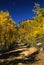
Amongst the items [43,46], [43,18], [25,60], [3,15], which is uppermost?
[3,15]

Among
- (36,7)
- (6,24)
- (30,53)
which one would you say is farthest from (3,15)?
(30,53)

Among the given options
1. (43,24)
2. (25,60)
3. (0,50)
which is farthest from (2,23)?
(25,60)

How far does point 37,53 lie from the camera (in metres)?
39.4

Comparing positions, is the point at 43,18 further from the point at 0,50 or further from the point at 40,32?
the point at 0,50

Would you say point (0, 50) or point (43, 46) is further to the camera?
point (0, 50)

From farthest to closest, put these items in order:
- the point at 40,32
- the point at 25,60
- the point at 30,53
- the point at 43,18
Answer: the point at 43,18 < the point at 40,32 < the point at 30,53 < the point at 25,60

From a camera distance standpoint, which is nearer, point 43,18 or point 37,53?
point 37,53

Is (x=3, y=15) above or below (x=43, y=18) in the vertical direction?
above

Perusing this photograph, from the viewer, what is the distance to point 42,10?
150 feet

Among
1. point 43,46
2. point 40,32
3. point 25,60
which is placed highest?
point 40,32

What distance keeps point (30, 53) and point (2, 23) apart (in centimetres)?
1260

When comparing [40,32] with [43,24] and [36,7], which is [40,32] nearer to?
[43,24]

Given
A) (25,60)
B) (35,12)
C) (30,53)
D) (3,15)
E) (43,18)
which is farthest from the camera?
(3,15)

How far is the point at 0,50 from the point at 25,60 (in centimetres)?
1759
